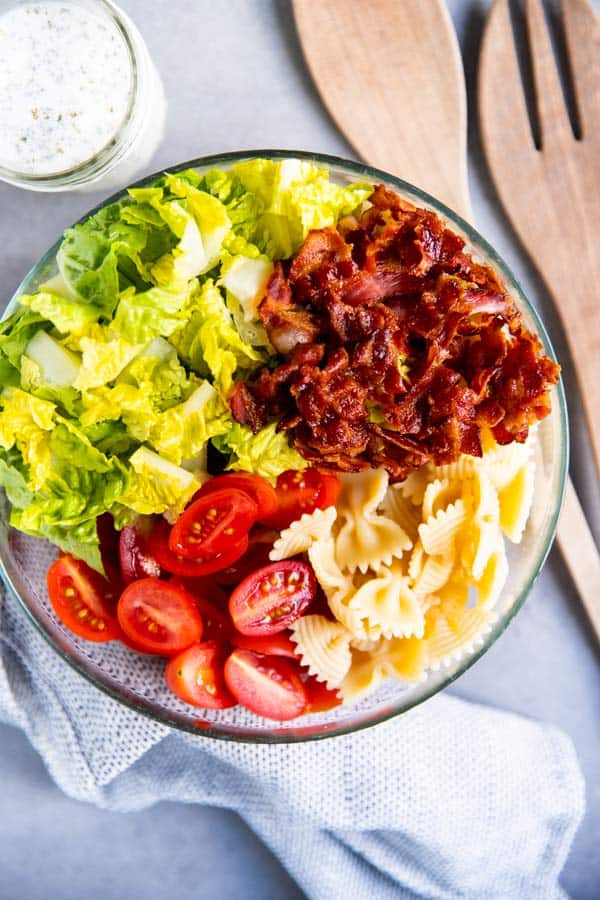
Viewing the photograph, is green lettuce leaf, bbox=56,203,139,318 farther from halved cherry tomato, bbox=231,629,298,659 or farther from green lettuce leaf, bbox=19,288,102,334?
halved cherry tomato, bbox=231,629,298,659

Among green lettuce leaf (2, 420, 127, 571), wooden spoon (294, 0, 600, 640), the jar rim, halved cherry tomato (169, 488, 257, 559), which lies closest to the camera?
green lettuce leaf (2, 420, 127, 571)

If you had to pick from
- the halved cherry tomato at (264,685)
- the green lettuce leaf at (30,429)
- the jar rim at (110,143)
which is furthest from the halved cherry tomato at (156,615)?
the jar rim at (110,143)

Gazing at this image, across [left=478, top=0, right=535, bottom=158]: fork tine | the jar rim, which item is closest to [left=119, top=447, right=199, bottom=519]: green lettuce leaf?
the jar rim

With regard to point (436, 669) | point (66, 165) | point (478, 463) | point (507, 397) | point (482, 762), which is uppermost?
point (66, 165)

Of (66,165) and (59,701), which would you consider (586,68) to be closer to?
(66,165)

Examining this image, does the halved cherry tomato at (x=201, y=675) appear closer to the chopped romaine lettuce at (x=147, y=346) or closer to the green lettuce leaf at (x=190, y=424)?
the chopped romaine lettuce at (x=147, y=346)

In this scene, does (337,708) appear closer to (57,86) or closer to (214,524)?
(214,524)

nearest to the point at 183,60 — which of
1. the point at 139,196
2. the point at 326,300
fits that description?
the point at 139,196
